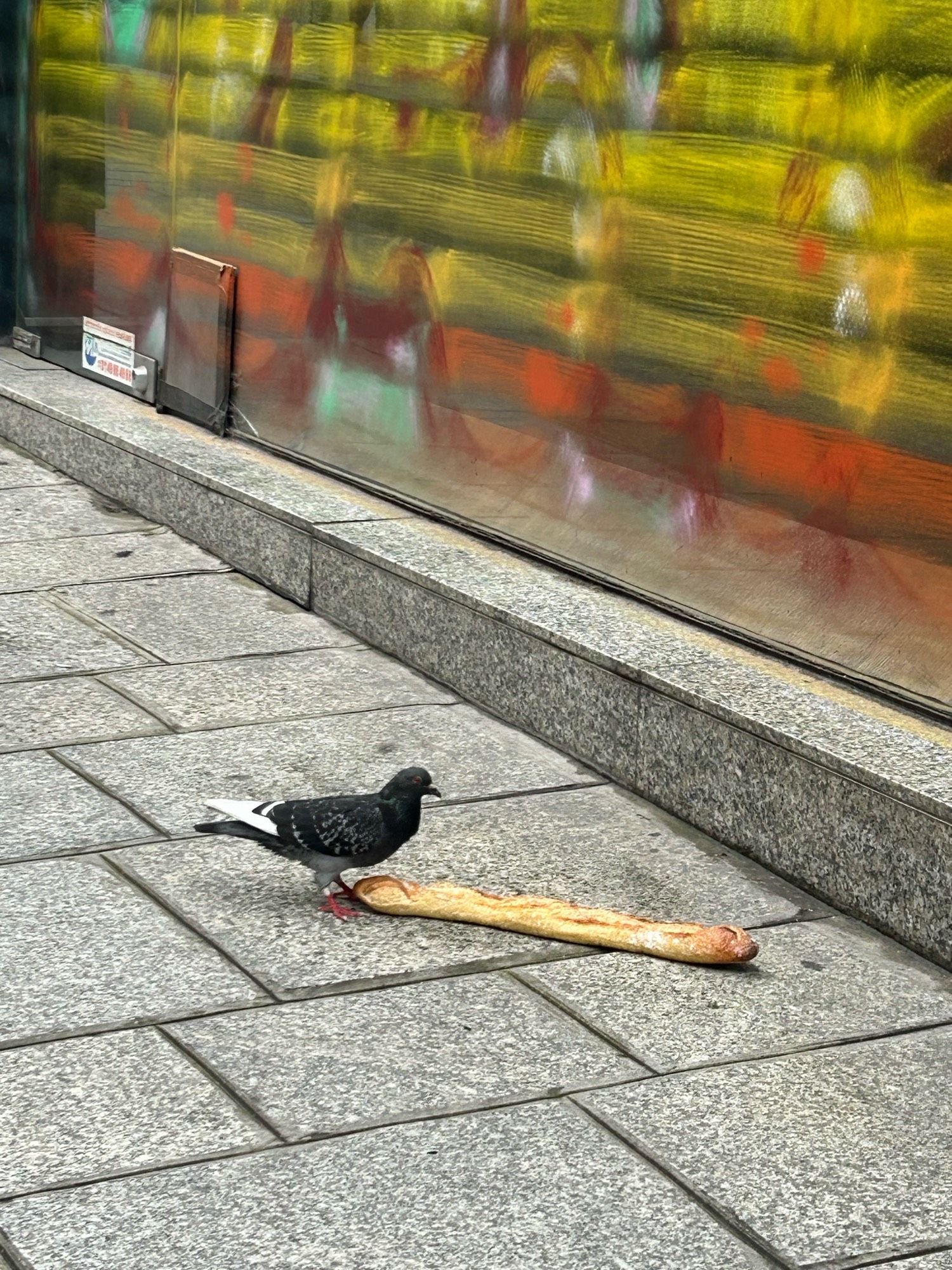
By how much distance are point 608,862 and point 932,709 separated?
3.40 ft

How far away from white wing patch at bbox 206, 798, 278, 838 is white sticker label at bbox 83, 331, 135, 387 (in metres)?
5.54

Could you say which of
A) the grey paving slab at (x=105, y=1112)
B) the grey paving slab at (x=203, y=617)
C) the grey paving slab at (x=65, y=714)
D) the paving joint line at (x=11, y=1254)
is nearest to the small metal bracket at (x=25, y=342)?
the grey paving slab at (x=203, y=617)

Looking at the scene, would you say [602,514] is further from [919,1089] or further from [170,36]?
[170,36]

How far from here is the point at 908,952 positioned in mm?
5016

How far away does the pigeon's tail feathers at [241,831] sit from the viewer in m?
4.88

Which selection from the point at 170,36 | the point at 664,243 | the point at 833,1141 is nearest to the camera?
the point at 833,1141

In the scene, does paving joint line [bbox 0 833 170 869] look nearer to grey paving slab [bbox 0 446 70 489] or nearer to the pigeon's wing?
the pigeon's wing

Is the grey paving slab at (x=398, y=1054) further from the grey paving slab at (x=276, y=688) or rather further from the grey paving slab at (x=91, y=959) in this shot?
the grey paving slab at (x=276, y=688)

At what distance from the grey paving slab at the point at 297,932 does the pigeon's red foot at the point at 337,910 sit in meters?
0.02

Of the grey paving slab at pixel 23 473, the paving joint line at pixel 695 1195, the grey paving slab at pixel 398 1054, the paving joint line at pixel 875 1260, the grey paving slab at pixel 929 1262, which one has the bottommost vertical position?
the grey paving slab at pixel 398 1054

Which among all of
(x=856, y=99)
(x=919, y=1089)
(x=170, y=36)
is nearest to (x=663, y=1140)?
(x=919, y=1089)

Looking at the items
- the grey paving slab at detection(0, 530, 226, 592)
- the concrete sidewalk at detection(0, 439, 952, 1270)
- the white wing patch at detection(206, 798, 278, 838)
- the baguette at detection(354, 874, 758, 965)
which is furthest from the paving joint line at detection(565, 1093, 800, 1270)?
the grey paving slab at detection(0, 530, 226, 592)

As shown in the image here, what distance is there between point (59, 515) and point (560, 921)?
475 centimetres

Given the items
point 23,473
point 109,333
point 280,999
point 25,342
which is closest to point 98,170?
point 109,333
